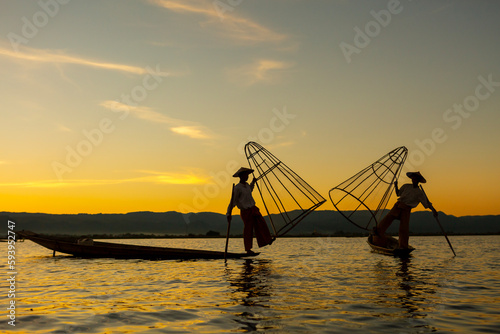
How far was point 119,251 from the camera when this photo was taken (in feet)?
69.2

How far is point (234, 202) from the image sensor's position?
17938 mm

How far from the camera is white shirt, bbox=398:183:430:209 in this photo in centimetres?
1889

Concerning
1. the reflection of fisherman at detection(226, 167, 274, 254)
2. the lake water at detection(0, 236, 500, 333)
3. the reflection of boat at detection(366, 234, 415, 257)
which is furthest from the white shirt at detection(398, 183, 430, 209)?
the reflection of fisherman at detection(226, 167, 274, 254)

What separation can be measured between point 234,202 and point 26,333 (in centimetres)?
1160

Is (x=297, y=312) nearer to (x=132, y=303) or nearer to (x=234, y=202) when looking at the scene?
(x=132, y=303)

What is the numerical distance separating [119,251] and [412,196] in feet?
40.6

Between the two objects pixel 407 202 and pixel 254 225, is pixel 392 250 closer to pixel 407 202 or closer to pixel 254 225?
pixel 407 202

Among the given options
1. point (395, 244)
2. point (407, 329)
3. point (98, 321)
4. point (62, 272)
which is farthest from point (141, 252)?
point (407, 329)

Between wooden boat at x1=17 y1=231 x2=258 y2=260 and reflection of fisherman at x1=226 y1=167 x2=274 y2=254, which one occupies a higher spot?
reflection of fisherman at x1=226 y1=167 x2=274 y2=254

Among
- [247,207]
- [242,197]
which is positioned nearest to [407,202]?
[247,207]

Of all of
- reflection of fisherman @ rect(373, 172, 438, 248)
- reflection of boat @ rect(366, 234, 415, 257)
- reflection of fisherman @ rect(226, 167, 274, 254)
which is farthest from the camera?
reflection of boat @ rect(366, 234, 415, 257)

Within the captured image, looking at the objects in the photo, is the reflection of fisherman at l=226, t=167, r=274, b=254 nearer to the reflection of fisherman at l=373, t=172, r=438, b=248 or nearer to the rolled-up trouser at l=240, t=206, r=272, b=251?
the rolled-up trouser at l=240, t=206, r=272, b=251

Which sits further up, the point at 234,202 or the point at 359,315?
the point at 234,202

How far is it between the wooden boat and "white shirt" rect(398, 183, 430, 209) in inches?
249
